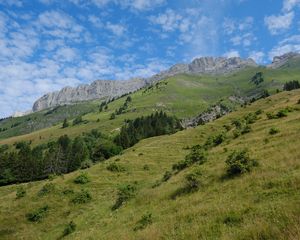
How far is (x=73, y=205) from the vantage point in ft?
146

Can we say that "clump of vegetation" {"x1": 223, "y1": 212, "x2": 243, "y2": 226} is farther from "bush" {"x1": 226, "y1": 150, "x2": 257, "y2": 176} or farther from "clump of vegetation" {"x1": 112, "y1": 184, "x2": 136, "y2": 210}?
"clump of vegetation" {"x1": 112, "y1": 184, "x2": 136, "y2": 210}

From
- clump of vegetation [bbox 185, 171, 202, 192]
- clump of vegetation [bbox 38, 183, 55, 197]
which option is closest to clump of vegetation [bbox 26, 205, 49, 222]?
clump of vegetation [bbox 38, 183, 55, 197]

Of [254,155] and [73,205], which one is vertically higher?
[254,155]

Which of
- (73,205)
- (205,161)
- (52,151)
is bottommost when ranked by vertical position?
(73,205)

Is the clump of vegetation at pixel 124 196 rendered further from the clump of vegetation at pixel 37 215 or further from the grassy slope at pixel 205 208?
the clump of vegetation at pixel 37 215

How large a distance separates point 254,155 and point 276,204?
14.0 m

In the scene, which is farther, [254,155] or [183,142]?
[183,142]

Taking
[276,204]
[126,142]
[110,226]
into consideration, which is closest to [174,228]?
[276,204]

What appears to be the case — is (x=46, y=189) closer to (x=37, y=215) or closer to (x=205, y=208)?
(x=37, y=215)

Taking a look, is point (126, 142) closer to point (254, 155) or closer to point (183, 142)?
point (183, 142)

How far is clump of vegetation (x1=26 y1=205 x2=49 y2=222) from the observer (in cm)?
4138

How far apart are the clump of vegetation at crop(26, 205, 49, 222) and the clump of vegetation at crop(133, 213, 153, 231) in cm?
2360

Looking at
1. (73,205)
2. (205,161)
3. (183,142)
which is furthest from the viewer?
(183,142)

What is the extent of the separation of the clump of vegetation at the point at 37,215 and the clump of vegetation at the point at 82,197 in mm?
4244
